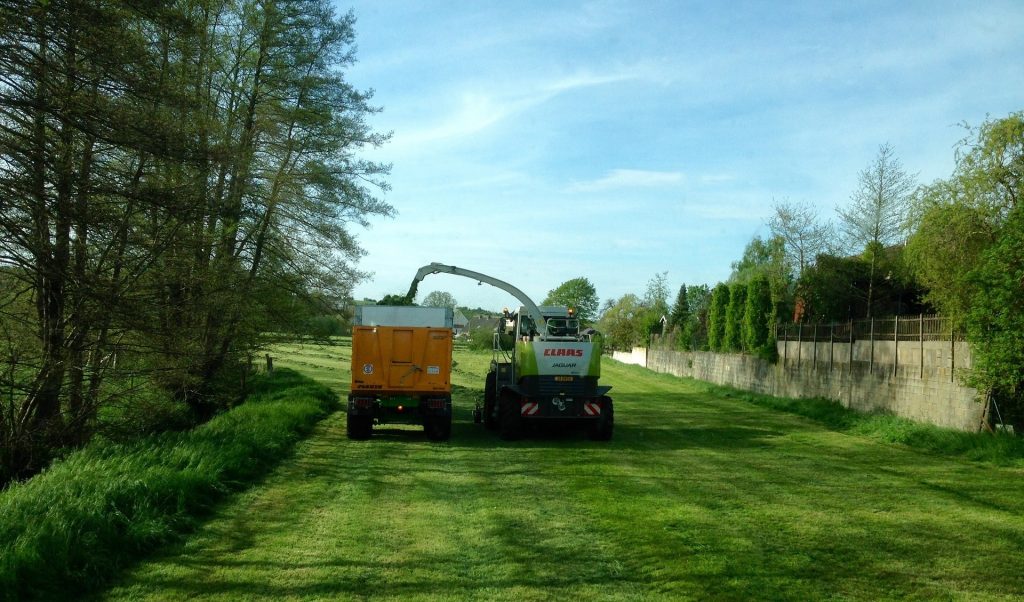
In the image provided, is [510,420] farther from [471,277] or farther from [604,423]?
[471,277]

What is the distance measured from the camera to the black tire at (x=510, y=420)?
17.8 metres

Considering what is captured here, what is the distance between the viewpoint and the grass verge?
14.7 m

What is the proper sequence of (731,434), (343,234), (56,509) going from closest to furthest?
1. (56,509)
2. (731,434)
3. (343,234)

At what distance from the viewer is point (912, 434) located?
57.5ft

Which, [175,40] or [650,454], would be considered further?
[650,454]

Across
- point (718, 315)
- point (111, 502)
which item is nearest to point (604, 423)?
point (111, 502)

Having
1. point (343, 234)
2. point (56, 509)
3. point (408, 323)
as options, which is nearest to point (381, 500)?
point (56, 509)

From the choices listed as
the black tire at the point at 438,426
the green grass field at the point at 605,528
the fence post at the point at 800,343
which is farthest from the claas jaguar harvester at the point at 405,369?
the fence post at the point at 800,343

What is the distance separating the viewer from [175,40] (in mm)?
13477

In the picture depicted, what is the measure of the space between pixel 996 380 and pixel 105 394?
49.0ft

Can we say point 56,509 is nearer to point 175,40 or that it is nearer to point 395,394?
point 175,40

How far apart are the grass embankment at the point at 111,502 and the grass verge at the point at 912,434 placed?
38.9 ft

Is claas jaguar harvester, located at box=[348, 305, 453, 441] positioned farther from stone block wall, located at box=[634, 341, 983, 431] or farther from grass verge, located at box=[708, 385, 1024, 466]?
stone block wall, located at box=[634, 341, 983, 431]

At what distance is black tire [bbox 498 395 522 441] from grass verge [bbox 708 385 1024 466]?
759 centimetres
